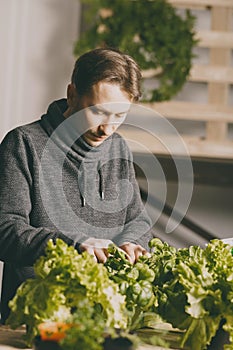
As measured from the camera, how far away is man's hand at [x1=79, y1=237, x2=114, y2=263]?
175cm

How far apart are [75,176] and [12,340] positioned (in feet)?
2.21

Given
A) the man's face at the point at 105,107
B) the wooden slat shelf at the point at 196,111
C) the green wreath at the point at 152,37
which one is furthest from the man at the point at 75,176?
the wooden slat shelf at the point at 196,111

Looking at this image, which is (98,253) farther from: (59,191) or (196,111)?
(196,111)

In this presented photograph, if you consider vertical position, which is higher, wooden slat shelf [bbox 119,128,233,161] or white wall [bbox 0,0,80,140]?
white wall [bbox 0,0,80,140]

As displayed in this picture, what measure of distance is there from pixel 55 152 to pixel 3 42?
2.05m

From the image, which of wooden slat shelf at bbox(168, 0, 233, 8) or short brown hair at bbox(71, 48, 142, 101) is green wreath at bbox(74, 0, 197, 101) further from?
short brown hair at bbox(71, 48, 142, 101)

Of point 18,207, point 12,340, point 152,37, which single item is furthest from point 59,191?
point 152,37

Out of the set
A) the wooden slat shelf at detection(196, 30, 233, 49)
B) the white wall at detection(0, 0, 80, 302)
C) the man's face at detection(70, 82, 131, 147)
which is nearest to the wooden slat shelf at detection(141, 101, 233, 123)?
the wooden slat shelf at detection(196, 30, 233, 49)

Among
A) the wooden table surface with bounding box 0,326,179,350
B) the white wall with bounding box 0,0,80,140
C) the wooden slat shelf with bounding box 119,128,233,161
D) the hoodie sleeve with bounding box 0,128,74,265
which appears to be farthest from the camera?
the wooden slat shelf with bounding box 119,128,233,161

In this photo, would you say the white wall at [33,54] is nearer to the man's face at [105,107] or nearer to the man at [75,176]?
the man at [75,176]

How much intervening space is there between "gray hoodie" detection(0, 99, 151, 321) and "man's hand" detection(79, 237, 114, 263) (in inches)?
5.4

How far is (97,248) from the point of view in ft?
5.85

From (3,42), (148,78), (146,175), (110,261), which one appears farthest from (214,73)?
(110,261)

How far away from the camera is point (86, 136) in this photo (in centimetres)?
214
